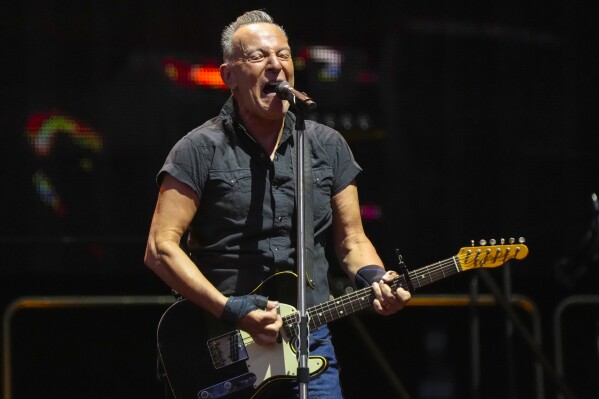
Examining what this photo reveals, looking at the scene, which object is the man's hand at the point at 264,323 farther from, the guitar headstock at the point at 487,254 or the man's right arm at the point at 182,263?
the guitar headstock at the point at 487,254

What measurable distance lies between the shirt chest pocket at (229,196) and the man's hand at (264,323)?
1.27 feet

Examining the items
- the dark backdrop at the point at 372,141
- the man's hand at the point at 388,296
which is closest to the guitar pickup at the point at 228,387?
the man's hand at the point at 388,296

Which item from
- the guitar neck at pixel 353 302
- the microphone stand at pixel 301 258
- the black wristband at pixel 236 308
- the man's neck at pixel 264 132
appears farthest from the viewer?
the man's neck at pixel 264 132

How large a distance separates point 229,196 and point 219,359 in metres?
0.62

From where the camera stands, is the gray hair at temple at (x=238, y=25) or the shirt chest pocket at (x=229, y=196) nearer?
the shirt chest pocket at (x=229, y=196)

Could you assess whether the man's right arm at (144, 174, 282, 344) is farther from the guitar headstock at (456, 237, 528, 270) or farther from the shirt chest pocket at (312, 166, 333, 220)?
the guitar headstock at (456, 237, 528, 270)

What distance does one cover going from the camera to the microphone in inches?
156

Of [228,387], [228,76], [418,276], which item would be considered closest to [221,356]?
[228,387]

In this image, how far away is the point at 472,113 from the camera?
25.3 feet

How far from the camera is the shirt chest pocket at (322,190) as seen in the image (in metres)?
4.45

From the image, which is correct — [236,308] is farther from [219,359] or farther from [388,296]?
[388,296]

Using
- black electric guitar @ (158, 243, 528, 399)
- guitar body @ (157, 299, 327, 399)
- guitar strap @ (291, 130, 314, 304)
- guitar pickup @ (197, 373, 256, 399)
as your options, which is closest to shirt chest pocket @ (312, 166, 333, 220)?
guitar strap @ (291, 130, 314, 304)

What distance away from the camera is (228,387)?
426 cm

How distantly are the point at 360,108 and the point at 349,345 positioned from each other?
163 centimetres
